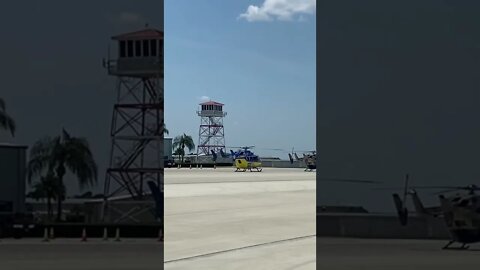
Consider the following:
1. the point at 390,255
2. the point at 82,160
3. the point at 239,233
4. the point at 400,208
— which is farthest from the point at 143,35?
the point at 239,233

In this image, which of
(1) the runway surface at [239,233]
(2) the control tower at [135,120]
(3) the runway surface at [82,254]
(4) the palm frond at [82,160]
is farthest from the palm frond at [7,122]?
(1) the runway surface at [239,233]

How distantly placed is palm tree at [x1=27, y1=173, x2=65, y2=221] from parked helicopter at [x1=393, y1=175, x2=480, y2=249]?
3280 millimetres

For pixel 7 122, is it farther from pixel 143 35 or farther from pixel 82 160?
pixel 143 35

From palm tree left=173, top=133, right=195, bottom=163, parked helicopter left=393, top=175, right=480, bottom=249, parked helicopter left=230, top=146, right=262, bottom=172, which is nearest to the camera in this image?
parked helicopter left=393, top=175, right=480, bottom=249

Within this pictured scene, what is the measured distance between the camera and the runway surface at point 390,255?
19.2 ft

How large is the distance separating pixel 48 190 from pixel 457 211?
398 cm

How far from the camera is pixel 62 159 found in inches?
230

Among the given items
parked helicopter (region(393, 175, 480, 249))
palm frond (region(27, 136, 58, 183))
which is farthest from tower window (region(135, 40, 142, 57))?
parked helicopter (region(393, 175, 480, 249))

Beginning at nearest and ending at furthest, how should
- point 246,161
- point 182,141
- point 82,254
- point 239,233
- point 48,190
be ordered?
1. point 82,254
2. point 48,190
3. point 239,233
4. point 182,141
5. point 246,161

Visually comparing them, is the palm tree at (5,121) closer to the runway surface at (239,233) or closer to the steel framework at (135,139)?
the steel framework at (135,139)

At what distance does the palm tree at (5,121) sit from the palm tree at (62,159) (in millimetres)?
267

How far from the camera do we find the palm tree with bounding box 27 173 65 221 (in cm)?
582

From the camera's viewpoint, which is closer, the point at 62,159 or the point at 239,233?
the point at 62,159

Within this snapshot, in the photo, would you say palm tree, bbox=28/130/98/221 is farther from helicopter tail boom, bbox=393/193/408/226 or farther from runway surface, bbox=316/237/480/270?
helicopter tail boom, bbox=393/193/408/226
